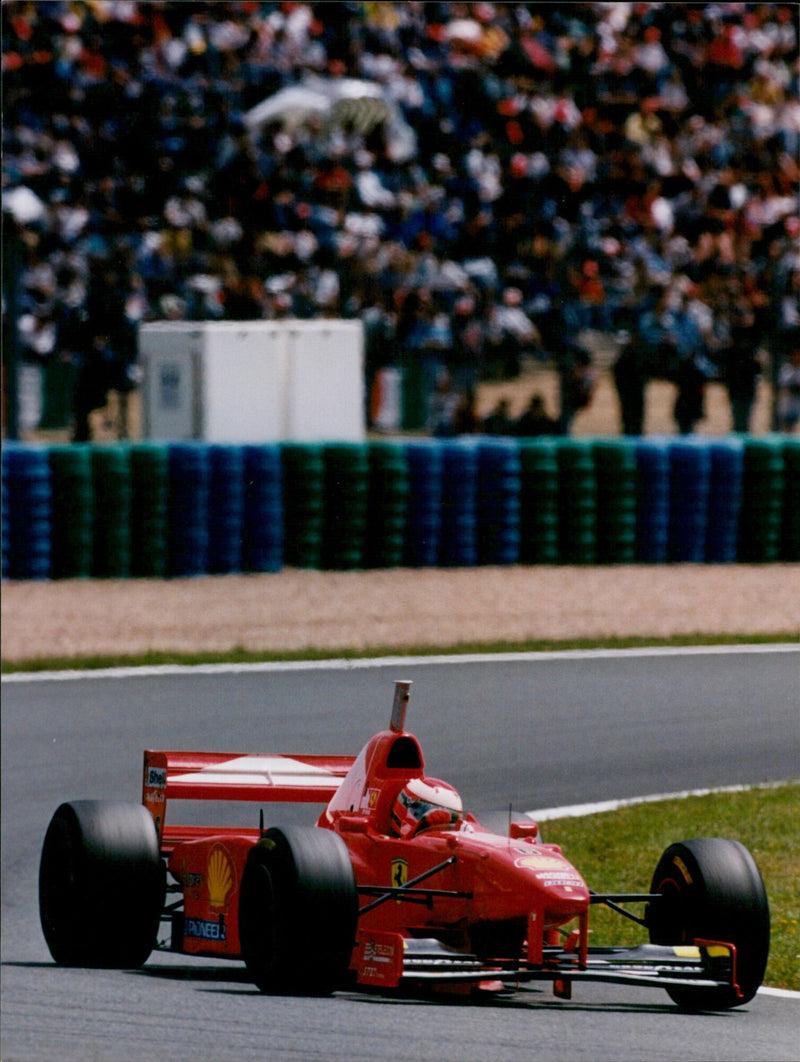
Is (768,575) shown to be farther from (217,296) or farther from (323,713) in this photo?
(217,296)

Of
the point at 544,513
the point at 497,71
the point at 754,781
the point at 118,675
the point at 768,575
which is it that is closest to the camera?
the point at 754,781

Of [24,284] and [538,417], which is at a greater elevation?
[24,284]

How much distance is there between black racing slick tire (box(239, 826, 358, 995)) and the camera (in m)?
1.58

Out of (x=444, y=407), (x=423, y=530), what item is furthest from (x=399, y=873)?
(x=444, y=407)

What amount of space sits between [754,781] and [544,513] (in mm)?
2809

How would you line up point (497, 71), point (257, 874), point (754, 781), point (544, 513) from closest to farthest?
point (257, 874) < point (754, 781) < point (544, 513) < point (497, 71)

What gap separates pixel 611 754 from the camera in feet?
10.1

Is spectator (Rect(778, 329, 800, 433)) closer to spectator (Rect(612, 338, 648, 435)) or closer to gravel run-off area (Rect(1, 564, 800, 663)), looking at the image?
spectator (Rect(612, 338, 648, 435))

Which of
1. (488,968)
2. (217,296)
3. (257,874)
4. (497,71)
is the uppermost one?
(497,71)

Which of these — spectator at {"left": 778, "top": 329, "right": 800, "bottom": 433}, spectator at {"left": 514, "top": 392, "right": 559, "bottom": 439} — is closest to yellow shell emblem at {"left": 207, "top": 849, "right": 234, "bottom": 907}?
spectator at {"left": 514, "top": 392, "right": 559, "bottom": 439}

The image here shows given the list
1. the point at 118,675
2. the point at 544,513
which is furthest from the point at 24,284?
the point at 544,513

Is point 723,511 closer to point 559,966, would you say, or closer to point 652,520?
point 652,520

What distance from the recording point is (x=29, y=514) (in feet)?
52.6

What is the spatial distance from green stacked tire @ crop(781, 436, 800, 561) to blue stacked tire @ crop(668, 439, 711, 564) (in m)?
0.26
